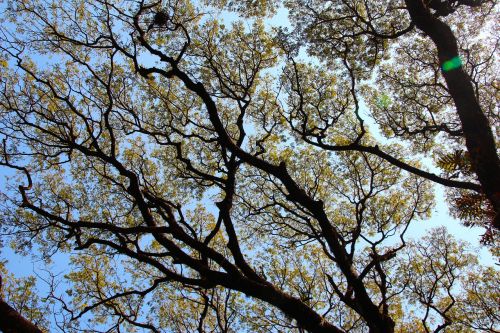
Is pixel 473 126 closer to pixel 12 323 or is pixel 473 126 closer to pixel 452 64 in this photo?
pixel 452 64

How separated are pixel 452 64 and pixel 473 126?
1.19 meters

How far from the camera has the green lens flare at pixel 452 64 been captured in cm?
524

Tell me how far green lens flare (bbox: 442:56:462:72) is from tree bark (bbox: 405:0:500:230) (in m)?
0.05

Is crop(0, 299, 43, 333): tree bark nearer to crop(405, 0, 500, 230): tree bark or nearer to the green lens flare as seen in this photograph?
crop(405, 0, 500, 230): tree bark

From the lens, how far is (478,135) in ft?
15.2

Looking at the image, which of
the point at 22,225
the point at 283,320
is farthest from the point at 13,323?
the point at 283,320

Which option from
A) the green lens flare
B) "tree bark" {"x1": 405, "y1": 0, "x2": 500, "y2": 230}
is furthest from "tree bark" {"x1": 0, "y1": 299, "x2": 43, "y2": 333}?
the green lens flare

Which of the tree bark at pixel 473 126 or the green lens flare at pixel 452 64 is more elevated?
the green lens flare at pixel 452 64

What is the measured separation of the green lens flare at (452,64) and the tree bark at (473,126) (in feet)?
0.16

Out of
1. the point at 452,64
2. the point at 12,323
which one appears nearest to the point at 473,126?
the point at 452,64

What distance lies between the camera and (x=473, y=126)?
15.5 feet

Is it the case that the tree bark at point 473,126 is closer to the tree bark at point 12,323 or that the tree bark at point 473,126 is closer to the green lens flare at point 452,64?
the green lens flare at point 452,64

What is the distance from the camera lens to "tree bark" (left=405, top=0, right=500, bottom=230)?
4.31m

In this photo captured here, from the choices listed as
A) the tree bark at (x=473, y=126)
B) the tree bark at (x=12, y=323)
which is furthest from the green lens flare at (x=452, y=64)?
the tree bark at (x=12, y=323)
